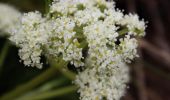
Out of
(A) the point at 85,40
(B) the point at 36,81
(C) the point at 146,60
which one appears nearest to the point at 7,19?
(B) the point at 36,81

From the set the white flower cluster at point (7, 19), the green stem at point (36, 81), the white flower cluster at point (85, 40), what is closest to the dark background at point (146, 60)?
the white flower cluster at point (7, 19)

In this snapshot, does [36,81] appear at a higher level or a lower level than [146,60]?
lower

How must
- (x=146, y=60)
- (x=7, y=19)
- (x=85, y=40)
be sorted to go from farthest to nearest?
(x=146, y=60) → (x=7, y=19) → (x=85, y=40)

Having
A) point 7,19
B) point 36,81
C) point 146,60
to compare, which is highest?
point 7,19

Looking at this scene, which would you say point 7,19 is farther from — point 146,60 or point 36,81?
point 146,60

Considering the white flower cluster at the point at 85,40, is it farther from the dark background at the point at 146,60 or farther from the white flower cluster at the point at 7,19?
the dark background at the point at 146,60

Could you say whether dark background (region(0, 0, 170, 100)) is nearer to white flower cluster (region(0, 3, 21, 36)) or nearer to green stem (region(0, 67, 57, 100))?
white flower cluster (region(0, 3, 21, 36))

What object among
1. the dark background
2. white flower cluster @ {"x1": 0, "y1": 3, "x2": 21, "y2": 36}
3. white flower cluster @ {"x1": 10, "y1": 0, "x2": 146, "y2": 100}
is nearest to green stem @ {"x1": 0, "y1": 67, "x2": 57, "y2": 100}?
white flower cluster @ {"x1": 10, "y1": 0, "x2": 146, "y2": 100}
